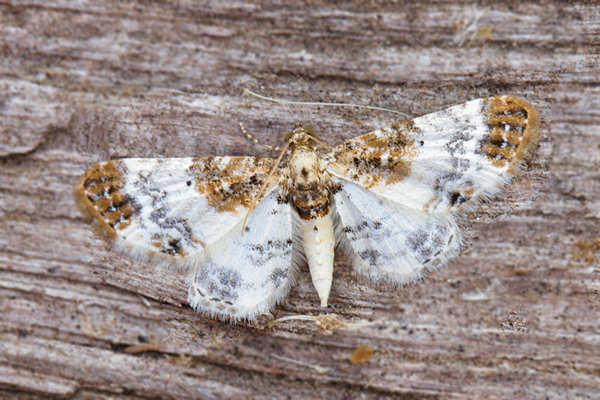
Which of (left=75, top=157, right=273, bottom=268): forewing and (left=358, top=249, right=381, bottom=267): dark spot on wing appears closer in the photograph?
(left=75, top=157, right=273, bottom=268): forewing

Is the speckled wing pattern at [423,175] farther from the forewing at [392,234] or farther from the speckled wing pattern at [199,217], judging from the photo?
the speckled wing pattern at [199,217]

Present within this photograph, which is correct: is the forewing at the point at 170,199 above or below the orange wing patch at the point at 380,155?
below

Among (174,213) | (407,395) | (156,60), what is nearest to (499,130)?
(407,395)

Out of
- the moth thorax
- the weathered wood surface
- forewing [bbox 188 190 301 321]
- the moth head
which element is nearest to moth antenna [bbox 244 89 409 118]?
the weathered wood surface

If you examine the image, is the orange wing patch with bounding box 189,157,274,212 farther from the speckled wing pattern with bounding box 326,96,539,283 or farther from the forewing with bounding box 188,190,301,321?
the speckled wing pattern with bounding box 326,96,539,283

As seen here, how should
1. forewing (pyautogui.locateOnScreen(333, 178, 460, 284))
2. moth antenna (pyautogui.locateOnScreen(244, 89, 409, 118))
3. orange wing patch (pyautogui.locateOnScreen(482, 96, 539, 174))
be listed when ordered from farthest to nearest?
moth antenna (pyautogui.locateOnScreen(244, 89, 409, 118)), forewing (pyautogui.locateOnScreen(333, 178, 460, 284)), orange wing patch (pyautogui.locateOnScreen(482, 96, 539, 174))

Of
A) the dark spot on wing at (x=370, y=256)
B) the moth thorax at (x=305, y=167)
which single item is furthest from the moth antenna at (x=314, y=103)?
the dark spot on wing at (x=370, y=256)

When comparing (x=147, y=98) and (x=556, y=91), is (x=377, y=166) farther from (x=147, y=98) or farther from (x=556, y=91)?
(x=147, y=98)

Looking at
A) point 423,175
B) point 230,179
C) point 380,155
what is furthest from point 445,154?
point 230,179
